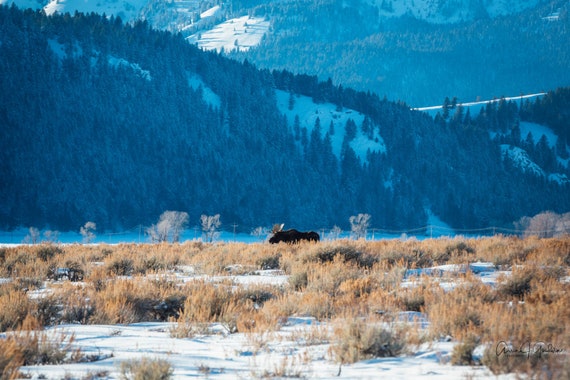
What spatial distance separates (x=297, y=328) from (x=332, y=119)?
127 metres

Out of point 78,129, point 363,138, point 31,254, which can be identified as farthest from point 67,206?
point 31,254

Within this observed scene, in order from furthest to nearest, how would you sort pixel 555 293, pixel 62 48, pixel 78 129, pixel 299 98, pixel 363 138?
pixel 299 98
pixel 363 138
pixel 62 48
pixel 78 129
pixel 555 293

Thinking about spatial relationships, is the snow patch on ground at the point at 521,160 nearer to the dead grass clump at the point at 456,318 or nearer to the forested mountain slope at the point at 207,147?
the forested mountain slope at the point at 207,147

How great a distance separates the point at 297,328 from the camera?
6.63m

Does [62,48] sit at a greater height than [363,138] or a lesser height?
greater

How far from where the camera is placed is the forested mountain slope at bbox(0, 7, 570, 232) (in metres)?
95.6

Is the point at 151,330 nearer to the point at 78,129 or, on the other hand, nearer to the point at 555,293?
the point at 555,293

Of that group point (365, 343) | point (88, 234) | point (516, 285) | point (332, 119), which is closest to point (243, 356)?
point (365, 343)

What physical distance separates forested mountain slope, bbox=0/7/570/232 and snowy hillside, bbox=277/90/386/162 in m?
0.43

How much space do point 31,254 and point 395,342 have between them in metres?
11.8

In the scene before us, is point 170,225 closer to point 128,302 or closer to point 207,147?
point 207,147

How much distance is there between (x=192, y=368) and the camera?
507 centimetres

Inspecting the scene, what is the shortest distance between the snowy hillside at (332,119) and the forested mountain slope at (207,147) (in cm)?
43

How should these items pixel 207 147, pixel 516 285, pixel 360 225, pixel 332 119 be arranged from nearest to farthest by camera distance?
pixel 516 285 → pixel 360 225 → pixel 207 147 → pixel 332 119
